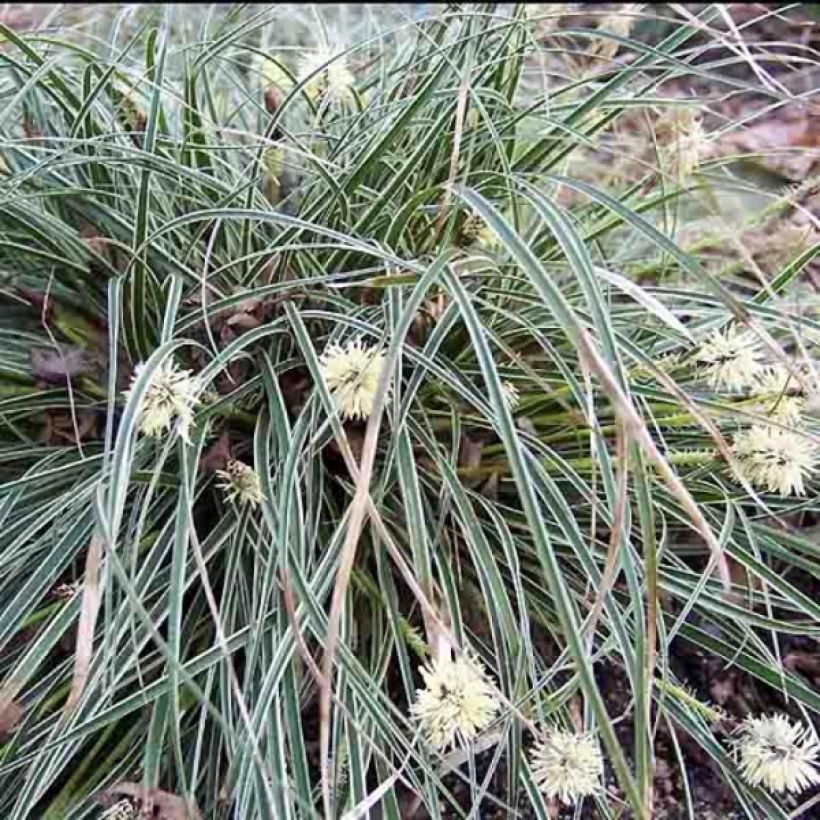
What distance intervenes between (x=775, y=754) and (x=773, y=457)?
0.29m

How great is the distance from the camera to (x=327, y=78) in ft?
4.78

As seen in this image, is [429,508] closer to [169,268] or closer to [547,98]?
[169,268]

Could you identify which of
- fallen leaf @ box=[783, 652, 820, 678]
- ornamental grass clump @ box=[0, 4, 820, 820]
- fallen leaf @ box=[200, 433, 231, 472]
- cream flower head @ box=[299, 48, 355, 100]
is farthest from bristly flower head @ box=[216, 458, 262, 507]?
fallen leaf @ box=[783, 652, 820, 678]

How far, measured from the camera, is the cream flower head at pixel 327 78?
4.70 feet

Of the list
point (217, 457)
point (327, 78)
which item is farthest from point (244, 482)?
point (327, 78)

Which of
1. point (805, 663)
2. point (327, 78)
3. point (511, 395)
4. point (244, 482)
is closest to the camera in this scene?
point (244, 482)

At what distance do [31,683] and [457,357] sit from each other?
63 cm

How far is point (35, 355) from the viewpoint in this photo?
1321mm

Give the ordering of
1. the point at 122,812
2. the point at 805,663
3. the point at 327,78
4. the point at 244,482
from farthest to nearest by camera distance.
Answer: the point at 327,78 → the point at 805,663 → the point at 244,482 → the point at 122,812

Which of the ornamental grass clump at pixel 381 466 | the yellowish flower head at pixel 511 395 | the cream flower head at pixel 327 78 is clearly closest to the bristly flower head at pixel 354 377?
the ornamental grass clump at pixel 381 466

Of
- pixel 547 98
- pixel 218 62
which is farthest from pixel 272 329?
pixel 218 62

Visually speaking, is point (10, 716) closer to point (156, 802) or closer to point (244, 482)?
point (156, 802)

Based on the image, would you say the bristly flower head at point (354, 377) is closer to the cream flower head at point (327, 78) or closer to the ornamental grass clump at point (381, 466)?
the ornamental grass clump at point (381, 466)

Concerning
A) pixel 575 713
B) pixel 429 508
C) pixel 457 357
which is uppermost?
pixel 457 357
